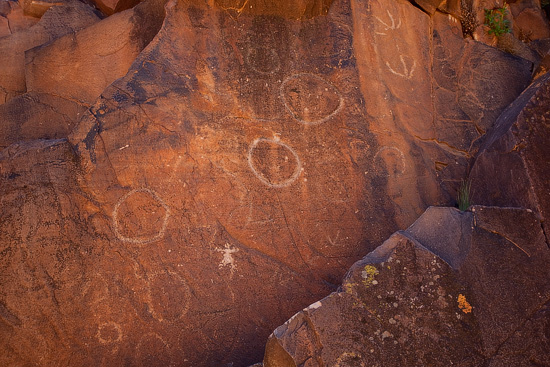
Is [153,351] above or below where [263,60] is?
below

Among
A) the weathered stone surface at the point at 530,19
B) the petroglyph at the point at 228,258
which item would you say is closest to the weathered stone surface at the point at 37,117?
the petroglyph at the point at 228,258

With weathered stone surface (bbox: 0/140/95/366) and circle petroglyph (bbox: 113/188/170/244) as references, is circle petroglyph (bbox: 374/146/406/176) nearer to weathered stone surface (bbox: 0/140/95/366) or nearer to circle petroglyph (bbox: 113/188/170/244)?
circle petroglyph (bbox: 113/188/170/244)

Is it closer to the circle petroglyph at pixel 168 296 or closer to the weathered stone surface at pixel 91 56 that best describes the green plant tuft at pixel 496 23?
the weathered stone surface at pixel 91 56

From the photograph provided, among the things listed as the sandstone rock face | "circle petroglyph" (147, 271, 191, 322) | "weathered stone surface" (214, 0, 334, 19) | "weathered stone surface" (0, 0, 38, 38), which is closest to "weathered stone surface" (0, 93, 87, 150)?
the sandstone rock face

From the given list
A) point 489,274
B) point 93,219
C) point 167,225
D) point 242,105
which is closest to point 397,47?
point 242,105

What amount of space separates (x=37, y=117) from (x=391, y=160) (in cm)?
283

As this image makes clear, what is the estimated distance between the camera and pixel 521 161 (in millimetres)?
2555

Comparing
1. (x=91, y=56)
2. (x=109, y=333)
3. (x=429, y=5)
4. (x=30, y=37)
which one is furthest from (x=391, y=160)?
(x=30, y=37)

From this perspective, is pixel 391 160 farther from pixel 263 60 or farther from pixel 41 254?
pixel 41 254

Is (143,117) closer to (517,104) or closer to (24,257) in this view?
(24,257)

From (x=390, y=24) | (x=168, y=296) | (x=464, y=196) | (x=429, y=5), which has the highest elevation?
(x=429, y=5)

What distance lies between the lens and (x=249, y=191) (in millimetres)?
2875

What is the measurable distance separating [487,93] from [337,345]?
287 cm

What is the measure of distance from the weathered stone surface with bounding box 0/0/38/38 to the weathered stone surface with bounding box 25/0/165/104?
78 centimetres
